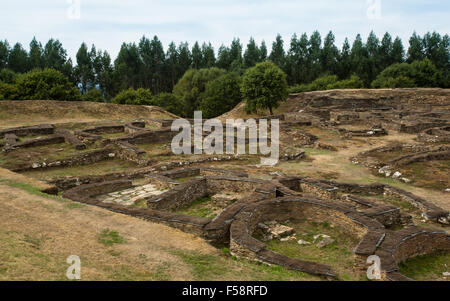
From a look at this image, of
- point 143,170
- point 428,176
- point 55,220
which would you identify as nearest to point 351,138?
point 428,176

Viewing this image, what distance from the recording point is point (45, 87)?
128 ft

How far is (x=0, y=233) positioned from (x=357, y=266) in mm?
7762

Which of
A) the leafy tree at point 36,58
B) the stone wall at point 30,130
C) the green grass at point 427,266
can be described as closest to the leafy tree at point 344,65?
the leafy tree at point 36,58

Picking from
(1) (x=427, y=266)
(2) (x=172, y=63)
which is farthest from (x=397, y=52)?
(1) (x=427, y=266)

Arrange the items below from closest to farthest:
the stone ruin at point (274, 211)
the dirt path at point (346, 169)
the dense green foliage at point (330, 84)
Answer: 1. the stone ruin at point (274, 211)
2. the dirt path at point (346, 169)
3. the dense green foliage at point (330, 84)

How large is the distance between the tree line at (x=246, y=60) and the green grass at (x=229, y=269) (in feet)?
183

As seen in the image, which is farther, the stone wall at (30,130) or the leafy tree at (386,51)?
the leafy tree at (386,51)

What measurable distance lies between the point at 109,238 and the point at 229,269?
2.95 meters

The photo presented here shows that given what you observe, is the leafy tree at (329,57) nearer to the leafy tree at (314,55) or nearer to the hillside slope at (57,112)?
the leafy tree at (314,55)

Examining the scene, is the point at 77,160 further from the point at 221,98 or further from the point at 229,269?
the point at 221,98

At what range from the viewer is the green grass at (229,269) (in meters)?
6.59

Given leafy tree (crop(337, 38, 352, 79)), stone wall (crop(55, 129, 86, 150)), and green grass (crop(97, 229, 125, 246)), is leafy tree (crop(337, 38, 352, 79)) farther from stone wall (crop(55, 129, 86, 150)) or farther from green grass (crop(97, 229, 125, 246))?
green grass (crop(97, 229, 125, 246))

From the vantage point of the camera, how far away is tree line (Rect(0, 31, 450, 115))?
206ft

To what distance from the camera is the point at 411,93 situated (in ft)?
149
